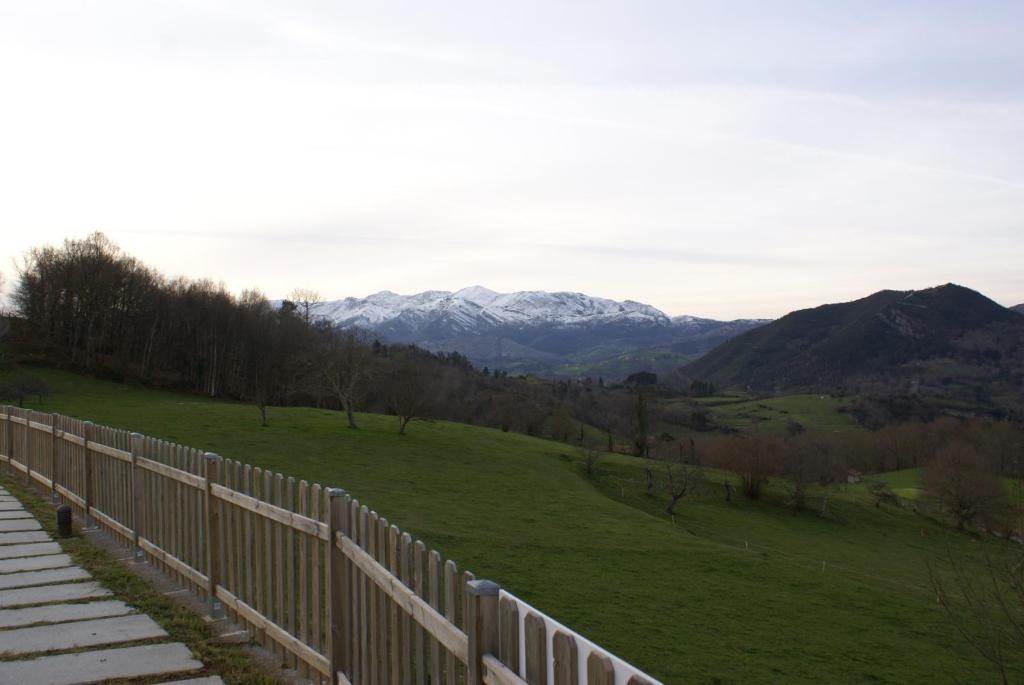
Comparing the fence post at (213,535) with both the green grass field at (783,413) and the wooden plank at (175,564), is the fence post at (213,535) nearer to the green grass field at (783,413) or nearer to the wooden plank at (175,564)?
the wooden plank at (175,564)

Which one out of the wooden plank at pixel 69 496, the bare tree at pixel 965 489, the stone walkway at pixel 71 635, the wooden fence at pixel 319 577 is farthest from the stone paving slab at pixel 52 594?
the bare tree at pixel 965 489

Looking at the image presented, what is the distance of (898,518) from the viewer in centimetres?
6272

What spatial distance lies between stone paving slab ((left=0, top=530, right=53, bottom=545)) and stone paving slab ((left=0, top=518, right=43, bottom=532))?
0.27 m

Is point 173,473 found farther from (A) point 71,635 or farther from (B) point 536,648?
(B) point 536,648

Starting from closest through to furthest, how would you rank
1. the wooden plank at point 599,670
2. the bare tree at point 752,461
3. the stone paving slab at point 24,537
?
the wooden plank at point 599,670 → the stone paving slab at point 24,537 → the bare tree at point 752,461

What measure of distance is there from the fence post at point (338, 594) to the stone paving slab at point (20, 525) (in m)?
9.14

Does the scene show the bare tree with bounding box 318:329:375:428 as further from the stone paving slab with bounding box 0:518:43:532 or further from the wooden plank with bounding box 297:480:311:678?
the wooden plank with bounding box 297:480:311:678

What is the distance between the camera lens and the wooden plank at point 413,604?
374 centimetres

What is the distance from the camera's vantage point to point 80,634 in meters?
6.96

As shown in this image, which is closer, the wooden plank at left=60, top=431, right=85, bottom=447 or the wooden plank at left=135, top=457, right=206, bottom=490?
the wooden plank at left=135, top=457, right=206, bottom=490

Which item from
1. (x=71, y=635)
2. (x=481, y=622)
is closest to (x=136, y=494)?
(x=71, y=635)

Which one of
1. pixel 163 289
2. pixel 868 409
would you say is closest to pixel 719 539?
pixel 163 289

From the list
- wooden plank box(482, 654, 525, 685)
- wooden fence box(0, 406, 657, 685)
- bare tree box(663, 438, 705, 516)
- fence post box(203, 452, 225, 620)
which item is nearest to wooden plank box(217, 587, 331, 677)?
wooden fence box(0, 406, 657, 685)

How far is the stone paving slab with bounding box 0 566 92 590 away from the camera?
870cm
